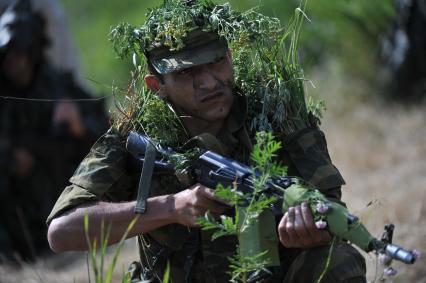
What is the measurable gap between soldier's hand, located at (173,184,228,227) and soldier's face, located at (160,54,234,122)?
0.46 metres

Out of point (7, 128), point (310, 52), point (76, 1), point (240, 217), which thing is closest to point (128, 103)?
point (240, 217)

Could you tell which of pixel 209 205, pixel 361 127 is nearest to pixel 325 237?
pixel 209 205

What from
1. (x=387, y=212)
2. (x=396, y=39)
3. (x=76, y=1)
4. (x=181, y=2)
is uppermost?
(x=76, y=1)

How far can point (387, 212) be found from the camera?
5781 millimetres

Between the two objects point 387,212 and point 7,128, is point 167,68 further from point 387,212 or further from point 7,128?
point 7,128

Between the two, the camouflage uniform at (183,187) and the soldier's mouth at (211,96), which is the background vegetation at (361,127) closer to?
the camouflage uniform at (183,187)

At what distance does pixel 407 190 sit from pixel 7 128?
3736mm

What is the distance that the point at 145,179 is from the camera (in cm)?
347

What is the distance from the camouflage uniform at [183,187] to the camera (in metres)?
3.46

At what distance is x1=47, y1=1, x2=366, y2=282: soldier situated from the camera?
11.2ft

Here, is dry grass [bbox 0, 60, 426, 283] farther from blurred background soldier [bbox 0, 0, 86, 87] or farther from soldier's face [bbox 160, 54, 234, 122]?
blurred background soldier [bbox 0, 0, 86, 87]

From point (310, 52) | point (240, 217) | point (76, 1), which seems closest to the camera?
point (240, 217)

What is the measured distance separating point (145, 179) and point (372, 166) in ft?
14.0

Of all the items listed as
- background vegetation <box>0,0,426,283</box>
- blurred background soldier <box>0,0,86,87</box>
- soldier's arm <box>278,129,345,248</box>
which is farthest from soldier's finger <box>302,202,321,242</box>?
blurred background soldier <box>0,0,86,87</box>
